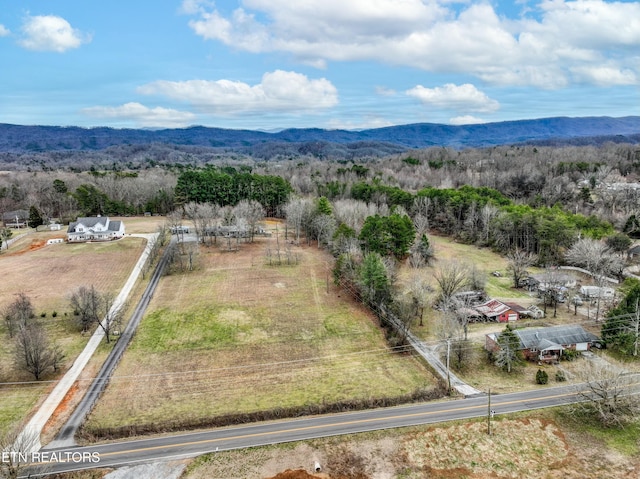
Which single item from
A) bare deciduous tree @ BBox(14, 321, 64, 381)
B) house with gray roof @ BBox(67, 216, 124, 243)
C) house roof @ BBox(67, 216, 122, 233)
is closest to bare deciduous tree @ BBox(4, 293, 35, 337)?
bare deciduous tree @ BBox(14, 321, 64, 381)

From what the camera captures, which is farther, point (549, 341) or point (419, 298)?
point (419, 298)

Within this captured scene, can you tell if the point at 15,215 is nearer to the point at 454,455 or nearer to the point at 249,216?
the point at 249,216

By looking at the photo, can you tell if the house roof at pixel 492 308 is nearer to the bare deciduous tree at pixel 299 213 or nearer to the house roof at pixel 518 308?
the house roof at pixel 518 308

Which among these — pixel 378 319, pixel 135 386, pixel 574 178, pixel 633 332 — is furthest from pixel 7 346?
pixel 574 178

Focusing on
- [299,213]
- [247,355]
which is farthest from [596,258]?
[299,213]

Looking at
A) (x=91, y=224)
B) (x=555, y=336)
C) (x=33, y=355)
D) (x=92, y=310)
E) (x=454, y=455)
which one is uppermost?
(x=91, y=224)

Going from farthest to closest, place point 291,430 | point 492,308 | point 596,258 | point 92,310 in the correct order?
point 596,258 → point 492,308 → point 92,310 → point 291,430

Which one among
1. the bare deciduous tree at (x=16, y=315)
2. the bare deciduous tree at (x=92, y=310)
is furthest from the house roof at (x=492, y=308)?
the bare deciduous tree at (x=16, y=315)
